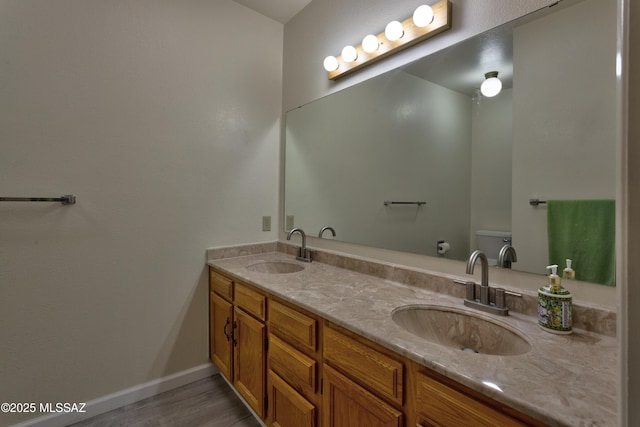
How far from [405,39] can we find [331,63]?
0.53 meters

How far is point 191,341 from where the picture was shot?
1997mm

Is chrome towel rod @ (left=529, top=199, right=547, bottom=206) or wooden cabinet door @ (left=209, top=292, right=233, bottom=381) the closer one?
chrome towel rod @ (left=529, top=199, right=547, bottom=206)

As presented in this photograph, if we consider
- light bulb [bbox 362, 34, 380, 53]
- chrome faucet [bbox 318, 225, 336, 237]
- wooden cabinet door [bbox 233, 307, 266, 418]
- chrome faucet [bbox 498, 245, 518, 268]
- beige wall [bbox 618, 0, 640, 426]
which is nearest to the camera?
beige wall [bbox 618, 0, 640, 426]

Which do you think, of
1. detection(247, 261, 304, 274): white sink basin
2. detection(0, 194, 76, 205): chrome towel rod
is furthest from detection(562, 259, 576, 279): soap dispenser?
detection(0, 194, 76, 205): chrome towel rod

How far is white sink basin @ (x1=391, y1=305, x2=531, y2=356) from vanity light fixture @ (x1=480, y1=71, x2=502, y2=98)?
34.0 inches

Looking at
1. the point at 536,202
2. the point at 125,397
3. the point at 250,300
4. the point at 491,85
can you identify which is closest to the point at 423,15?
the point at 491,85

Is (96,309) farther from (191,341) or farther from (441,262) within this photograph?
(441,262)

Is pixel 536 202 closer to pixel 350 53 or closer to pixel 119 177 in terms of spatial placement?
pixel 350 53

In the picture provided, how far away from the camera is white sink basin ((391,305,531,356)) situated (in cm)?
100

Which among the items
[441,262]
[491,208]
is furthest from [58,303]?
[491,208]

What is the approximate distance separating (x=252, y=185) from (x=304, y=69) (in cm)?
92

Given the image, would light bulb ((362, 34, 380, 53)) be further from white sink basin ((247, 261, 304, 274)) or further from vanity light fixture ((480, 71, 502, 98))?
white sink basin ((247, 261, 304, 274))

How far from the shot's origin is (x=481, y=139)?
1.25 metres

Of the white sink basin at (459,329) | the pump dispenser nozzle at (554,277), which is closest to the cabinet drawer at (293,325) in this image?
the white sink basin at (459,329)
